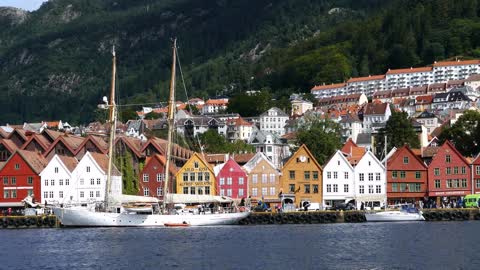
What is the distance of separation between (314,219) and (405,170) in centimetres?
2229

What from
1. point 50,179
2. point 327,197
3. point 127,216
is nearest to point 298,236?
point 127,216

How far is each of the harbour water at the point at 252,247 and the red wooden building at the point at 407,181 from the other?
23.6 m

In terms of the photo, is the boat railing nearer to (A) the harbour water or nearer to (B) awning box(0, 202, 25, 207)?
(A) the harbour water

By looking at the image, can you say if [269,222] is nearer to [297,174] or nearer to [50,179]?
[297,174]

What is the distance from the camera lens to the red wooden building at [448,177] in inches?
5212

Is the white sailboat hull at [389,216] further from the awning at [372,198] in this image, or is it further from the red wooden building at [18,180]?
the red wooden building at [18,180]

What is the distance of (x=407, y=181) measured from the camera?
13400 centimetres

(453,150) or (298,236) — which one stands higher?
(453,150)

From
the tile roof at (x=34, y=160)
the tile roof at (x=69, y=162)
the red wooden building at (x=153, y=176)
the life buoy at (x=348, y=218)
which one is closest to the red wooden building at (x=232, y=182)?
the red wooden building at (x=153, y=176)

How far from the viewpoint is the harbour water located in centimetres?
7162

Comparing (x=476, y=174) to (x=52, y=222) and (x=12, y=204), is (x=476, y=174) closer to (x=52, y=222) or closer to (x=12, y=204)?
(x=52, y=222)

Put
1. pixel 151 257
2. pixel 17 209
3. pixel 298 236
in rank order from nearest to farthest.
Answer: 1. pixel 151 257
2. pixel 298 236
3. pixel 17 209

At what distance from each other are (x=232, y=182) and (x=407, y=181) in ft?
74.5

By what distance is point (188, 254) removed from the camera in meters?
78.7
